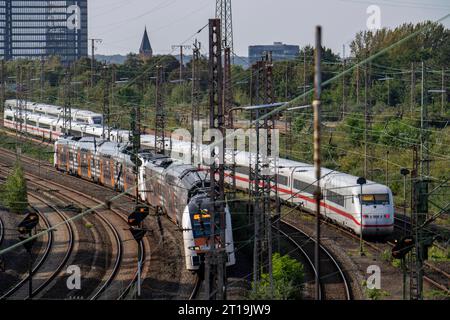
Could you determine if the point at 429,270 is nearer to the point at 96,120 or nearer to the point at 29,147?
the point at 96,120

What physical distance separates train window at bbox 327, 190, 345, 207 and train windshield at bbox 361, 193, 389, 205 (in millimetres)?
985

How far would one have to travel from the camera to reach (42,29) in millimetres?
143500

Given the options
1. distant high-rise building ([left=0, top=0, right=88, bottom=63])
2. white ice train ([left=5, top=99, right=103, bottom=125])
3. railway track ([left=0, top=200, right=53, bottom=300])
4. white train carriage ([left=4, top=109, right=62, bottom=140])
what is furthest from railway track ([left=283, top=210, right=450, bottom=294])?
distant high-rise building ([left=0, top=0, right=88, bottom=63])

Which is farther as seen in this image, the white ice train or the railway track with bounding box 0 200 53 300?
the white ice train

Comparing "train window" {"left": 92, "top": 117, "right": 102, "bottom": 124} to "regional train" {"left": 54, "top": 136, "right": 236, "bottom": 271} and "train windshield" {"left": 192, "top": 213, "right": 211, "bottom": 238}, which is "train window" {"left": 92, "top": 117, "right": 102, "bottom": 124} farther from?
"train windshield" {"left": 192, "top": 213, "right": 211, "bottom": 238}

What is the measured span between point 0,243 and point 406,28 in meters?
52.7

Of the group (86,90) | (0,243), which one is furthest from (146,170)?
(86,90)

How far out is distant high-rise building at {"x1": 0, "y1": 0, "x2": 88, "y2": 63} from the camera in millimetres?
141375

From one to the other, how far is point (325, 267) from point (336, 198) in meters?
4.63

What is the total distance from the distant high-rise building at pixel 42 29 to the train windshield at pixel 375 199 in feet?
395

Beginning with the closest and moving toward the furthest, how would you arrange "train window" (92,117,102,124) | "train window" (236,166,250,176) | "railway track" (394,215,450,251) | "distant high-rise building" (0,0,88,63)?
"railway track" (394,215,450,251)
"train window" (236,166,250,176)
"train window" (92,117,102,124)
"distant high-rise building" (0,0,88,63)

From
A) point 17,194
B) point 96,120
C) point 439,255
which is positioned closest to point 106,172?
point 17,194
